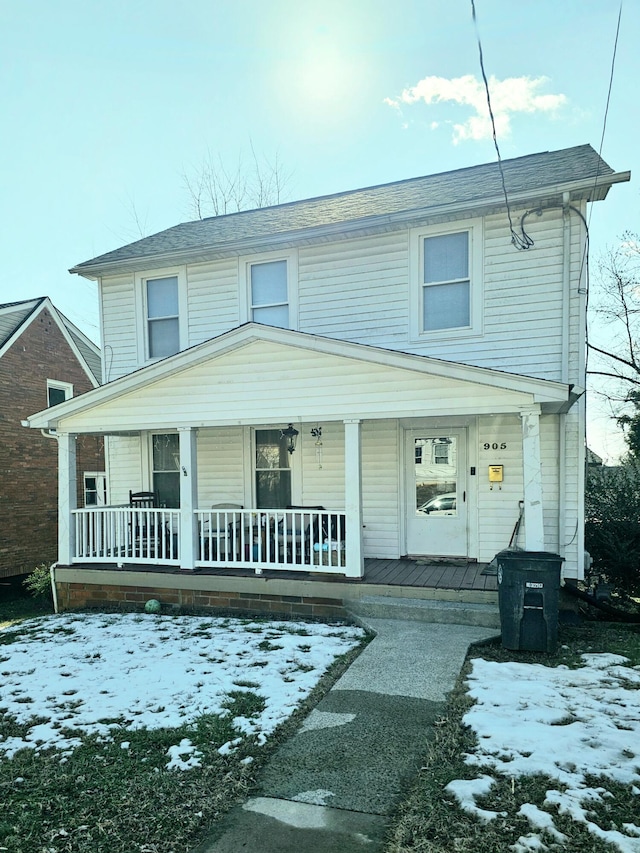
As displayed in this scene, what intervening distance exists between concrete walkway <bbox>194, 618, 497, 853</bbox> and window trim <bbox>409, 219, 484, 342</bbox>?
177 inches

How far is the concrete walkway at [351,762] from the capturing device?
2701 mm

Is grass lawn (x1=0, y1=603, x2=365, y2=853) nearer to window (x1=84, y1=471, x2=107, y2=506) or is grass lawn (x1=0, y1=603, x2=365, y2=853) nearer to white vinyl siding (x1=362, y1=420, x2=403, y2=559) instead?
white vinyl siding (x1=362, y1=420, x2=403, y2=559)

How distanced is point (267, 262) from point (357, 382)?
3.46 meters

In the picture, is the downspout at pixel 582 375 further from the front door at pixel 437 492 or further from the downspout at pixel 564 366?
the front door at pixel 437 492

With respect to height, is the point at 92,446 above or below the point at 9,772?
above

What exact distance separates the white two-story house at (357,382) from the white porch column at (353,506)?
0.07 feet

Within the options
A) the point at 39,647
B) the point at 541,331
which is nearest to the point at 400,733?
the point at 39,647

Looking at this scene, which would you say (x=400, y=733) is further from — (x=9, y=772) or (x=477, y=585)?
(x=477, y=585)

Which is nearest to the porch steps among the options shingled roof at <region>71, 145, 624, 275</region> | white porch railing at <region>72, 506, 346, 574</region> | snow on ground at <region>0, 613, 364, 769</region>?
snow on ground at <region>0, 613, 364, 769</region>

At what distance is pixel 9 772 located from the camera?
3422mm

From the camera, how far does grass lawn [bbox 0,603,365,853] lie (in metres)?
2.88

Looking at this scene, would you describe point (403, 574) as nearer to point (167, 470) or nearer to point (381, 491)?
point (381, 491)

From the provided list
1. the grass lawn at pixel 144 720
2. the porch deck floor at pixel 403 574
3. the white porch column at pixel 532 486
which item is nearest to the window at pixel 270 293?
the porch deck floor at pixel 403 574

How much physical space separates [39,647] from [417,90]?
8.02 metres
